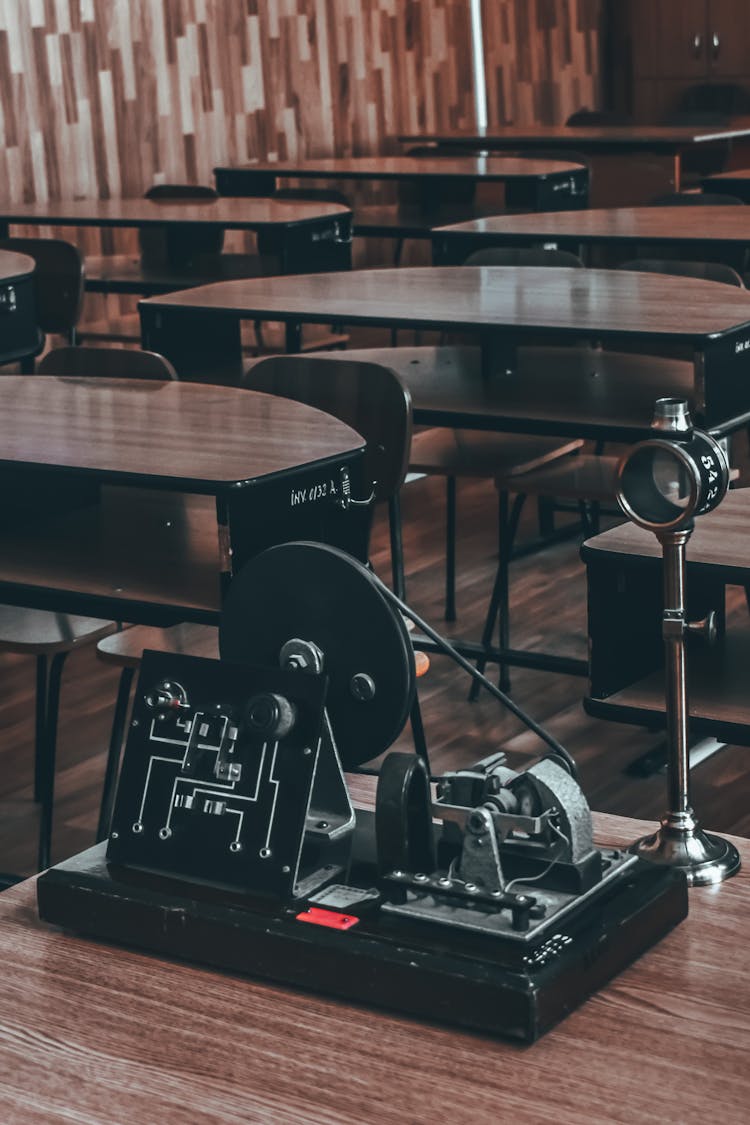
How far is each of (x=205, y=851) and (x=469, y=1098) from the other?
0.31 m

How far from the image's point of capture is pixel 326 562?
49.0 inches

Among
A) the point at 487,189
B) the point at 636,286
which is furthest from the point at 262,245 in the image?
the point at 487,189

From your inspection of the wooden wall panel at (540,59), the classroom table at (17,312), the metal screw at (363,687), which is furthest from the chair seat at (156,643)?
the wooden wall panel at (540,59)

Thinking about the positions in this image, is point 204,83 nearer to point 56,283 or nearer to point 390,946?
point 56,283

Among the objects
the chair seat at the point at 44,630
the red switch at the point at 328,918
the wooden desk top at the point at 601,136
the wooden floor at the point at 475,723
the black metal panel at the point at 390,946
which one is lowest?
the wooden floor at the point at 475,723

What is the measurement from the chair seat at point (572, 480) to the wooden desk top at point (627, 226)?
3.19 ft

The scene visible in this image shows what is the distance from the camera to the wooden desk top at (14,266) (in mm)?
4555

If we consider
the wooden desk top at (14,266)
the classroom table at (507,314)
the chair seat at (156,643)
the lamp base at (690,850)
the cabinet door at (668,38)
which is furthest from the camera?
the cabinet door at (668,38)

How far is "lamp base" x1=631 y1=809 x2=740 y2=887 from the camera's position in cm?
135

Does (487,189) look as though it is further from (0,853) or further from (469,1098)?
(469,1098)

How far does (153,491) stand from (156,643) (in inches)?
21.5

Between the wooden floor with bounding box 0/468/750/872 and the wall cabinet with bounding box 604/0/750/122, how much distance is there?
245 inches

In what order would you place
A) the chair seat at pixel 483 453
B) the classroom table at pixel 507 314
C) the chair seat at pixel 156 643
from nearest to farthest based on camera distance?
the chair seat at pixel 156 643
the classroom table at pixel 507 314
the chair seat at pixel 483 453

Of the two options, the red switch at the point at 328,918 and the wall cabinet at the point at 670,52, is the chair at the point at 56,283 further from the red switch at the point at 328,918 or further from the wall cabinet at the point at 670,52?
the wall cabinet at the point at 670,52
